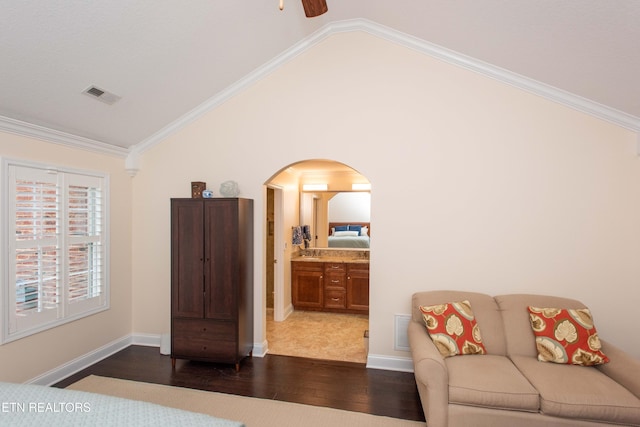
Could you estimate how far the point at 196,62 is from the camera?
10.7 ft

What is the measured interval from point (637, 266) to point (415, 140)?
2375mm

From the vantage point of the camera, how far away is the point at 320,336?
4.54m

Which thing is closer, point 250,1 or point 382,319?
point 250,1

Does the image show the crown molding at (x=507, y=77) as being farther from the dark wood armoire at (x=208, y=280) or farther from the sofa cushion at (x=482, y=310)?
the dark wood armoire at (x=208, y=280)

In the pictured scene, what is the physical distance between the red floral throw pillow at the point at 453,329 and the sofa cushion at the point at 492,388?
0.24 metres

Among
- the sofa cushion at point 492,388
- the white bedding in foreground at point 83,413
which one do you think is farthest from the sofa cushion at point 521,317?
the white bedding in foreground at point 83,413

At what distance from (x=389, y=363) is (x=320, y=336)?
122 cm

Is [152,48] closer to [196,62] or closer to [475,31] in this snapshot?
[196,62]

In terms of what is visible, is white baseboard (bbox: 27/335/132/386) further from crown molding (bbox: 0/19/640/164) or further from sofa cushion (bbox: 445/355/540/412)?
sofa cushion (bbox: 445/355/540/412)

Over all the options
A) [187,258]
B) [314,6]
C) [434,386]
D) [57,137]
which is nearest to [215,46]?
[314,6]

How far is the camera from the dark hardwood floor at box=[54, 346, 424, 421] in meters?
2.96

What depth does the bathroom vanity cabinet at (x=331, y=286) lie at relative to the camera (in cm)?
550

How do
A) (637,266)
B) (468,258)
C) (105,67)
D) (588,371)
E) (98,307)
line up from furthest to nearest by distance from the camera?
(98,307)
(468,258)
(637,266)
(105,67)
(588,371)

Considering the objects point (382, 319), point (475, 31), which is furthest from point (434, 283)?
point (475, 31)
